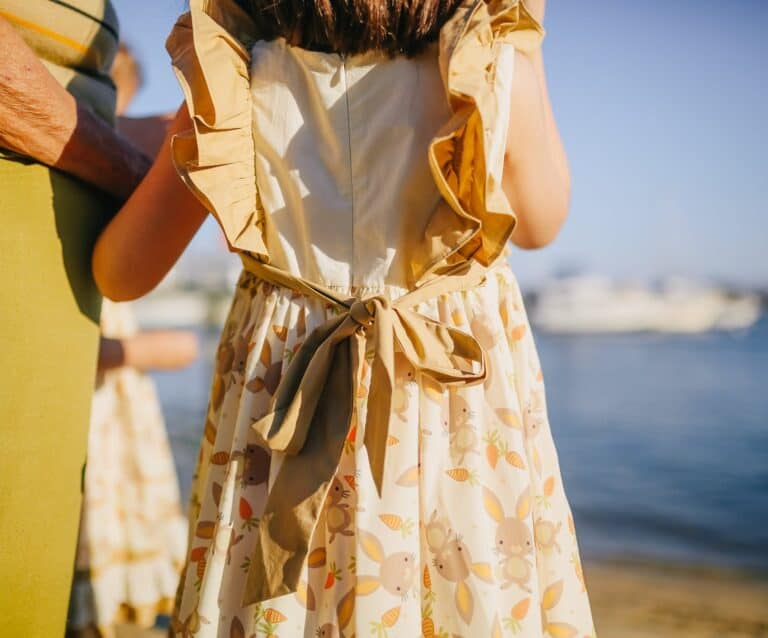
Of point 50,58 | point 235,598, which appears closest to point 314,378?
point 235,598

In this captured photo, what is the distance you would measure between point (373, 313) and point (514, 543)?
15.0 inches

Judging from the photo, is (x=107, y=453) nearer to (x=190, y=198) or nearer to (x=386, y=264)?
(x=190, y=198)

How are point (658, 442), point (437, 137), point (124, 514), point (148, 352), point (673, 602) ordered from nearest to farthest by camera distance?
point (437, 137) < point (148, 352) < point (124, 514) < point (673, 602) < point (658, 442)

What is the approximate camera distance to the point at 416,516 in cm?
101

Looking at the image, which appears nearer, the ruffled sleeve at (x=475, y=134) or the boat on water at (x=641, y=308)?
the ruffled sleeve at (x=475, y=134)

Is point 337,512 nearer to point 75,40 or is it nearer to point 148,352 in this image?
point 75,40

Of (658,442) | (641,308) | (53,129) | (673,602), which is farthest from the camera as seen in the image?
(641,308)

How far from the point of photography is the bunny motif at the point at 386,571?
971mm

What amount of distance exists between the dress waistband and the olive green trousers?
0.39 m

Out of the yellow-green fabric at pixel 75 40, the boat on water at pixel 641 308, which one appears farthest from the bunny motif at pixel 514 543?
the boat on water at pixel 641 308

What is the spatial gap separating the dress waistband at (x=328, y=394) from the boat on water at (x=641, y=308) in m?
14.5

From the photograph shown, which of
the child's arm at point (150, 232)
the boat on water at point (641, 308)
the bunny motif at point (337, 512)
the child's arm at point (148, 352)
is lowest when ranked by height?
the bunny motif at point (337, 512)

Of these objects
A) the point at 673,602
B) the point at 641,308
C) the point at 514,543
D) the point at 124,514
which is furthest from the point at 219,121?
the point at 641,308

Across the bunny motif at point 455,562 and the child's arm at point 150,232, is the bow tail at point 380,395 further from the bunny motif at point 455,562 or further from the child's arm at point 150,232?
the child's arm at point 150,232
